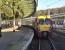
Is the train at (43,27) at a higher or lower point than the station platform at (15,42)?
higher

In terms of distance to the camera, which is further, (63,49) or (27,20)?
(27,20)

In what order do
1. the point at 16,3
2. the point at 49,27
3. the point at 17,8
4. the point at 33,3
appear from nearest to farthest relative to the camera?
the point at 49,27, the point at 16,3, the point at 17,8, the point at 33,3

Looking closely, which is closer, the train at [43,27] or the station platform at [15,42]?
the station platform at [15,42]

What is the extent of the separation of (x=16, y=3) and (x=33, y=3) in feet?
81.8

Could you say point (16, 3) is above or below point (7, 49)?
above

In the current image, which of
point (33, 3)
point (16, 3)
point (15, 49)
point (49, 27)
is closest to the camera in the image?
point (15, 49)

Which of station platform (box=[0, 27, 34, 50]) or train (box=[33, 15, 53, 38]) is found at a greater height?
train (box=[33, 15, 53, 38])

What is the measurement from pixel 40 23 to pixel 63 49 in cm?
1295

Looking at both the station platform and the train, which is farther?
the train

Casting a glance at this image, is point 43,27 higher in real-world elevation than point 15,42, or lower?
higher

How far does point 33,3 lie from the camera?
101125 millimetres

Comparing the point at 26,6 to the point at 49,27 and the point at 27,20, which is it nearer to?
the point at 27,20

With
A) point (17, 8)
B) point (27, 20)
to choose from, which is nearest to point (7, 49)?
point (17, 8)

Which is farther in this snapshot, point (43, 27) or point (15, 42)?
point (43, 27)
